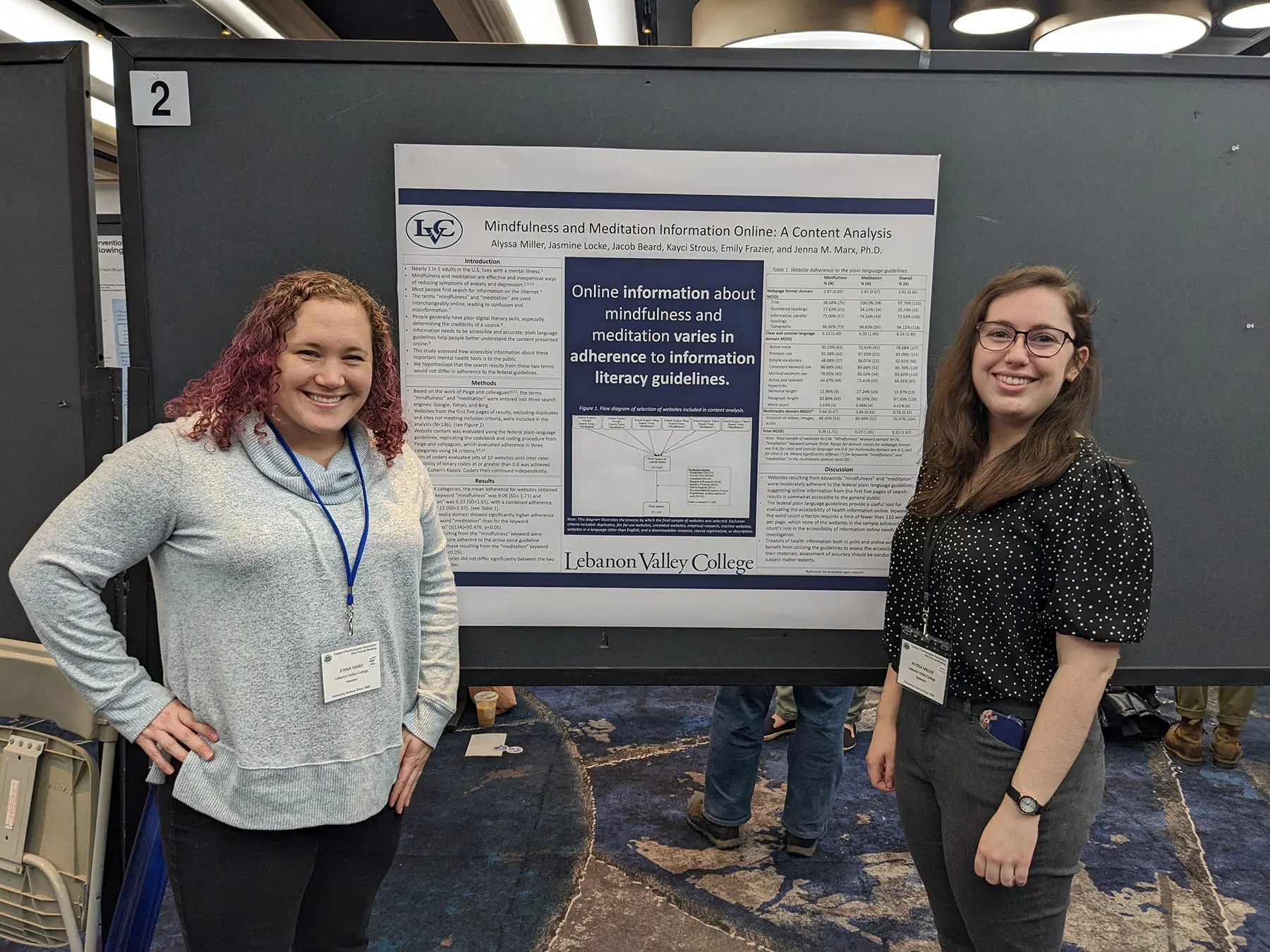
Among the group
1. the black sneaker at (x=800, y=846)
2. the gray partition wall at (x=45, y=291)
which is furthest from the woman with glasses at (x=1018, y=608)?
the gray partition wall at (x=45, y=291)

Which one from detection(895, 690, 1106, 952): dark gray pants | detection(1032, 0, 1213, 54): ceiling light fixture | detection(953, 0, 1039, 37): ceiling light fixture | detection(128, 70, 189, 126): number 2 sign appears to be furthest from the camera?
detection(953, 0, 1039, 37): ceiling light fixture

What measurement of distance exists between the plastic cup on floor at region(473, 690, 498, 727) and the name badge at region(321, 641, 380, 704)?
2316 millimetres

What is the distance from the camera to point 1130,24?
9.66 ft

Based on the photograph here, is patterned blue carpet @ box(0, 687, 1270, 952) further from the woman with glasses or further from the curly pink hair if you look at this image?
the curly pink hair

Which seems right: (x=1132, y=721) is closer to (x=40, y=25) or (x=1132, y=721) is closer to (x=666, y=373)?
(x=666, y=373)

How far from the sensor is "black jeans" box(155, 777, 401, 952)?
1.19 m

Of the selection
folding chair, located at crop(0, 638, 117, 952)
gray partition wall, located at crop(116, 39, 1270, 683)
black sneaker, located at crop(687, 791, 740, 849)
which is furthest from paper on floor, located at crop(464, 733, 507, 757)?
gray partition wall, located at crop(116, 39, 1270, 683)

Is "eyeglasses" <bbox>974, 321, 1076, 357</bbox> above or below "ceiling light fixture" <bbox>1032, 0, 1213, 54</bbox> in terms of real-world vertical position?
below

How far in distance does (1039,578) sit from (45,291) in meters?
1.96

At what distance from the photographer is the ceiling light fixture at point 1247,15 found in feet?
10.2

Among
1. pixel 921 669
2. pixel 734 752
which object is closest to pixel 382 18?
pixel 734 752

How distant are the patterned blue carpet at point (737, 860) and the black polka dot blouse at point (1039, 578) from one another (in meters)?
1.31

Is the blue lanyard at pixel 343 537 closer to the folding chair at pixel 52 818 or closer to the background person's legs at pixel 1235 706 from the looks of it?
the folding chair at pixel 52 818

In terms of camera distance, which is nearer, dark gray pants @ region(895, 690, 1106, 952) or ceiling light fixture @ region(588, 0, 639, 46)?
dark gray pants @ region(895, 690, 1106, 952)
